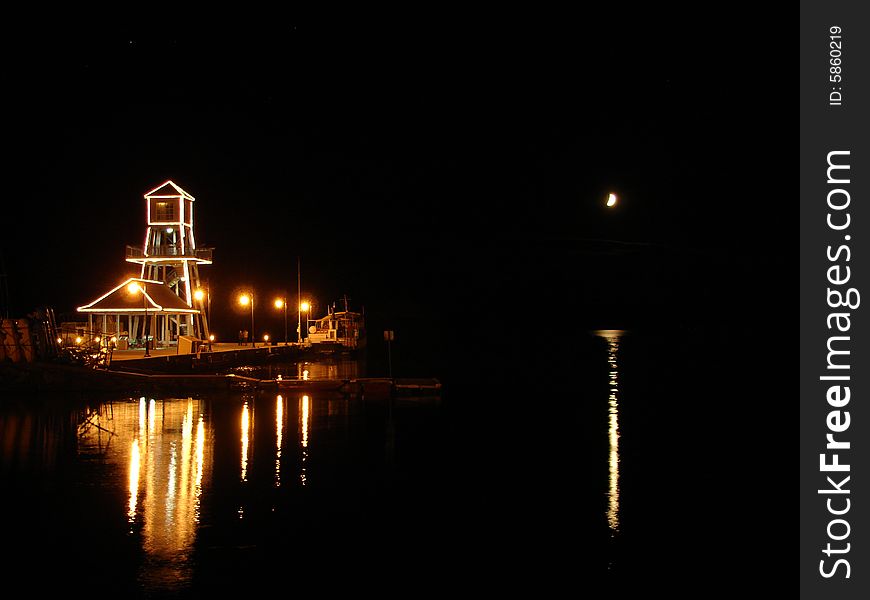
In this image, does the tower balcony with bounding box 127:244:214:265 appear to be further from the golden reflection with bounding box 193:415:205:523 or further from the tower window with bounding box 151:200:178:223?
the golden reflection with bounding box 193:415:205:523

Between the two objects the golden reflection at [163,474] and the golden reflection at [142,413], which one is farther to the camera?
the golden reflection at [142,413]

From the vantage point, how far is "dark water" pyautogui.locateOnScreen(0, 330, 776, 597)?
9.23m

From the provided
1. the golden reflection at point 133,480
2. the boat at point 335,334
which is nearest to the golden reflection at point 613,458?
the golden reflection at point 133,480

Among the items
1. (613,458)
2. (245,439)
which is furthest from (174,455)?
(613,458)

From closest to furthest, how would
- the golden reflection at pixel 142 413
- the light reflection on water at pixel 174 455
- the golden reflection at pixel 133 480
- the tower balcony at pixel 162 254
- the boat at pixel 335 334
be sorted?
the light reflection on water at pixel 174 455 → the golden reflection at pixel 133 480 → the golden reflection at pixel 142 413 → the tower balcony at pixel 162 254 → the boat at pixel 335 334

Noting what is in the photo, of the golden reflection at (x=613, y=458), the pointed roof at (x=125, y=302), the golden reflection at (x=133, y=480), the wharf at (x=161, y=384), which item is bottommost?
the golden reflection at (x=613, y=458)

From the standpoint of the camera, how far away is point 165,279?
51625mm

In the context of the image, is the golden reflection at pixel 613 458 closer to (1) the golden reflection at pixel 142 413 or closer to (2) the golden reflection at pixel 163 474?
(2) the golden reflection at pixel 163 474

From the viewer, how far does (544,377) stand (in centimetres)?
3991

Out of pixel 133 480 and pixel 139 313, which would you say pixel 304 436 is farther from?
pixel 139 313

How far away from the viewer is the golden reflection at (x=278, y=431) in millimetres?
14280
